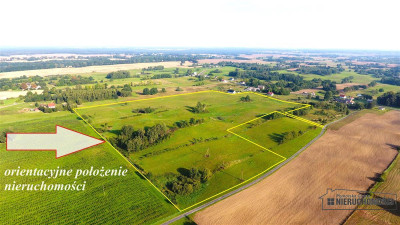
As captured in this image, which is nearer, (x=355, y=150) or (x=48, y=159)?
(x=48, y=159)

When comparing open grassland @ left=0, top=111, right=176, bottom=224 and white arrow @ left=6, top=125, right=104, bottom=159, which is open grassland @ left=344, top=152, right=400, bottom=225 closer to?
open grassland @ left=0, top=111, right=176, bottom=224

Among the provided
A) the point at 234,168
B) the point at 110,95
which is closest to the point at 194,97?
the point at 110,95

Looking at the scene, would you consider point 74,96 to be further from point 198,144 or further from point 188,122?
point 198,144

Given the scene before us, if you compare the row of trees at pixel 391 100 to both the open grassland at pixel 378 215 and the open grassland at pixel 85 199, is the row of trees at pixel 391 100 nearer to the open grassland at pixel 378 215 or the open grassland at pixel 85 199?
the open grassland at pixel 378 215

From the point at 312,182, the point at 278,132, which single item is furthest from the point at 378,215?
the point at 278,132

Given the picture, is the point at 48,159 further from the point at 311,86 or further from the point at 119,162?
the point at 311,86
